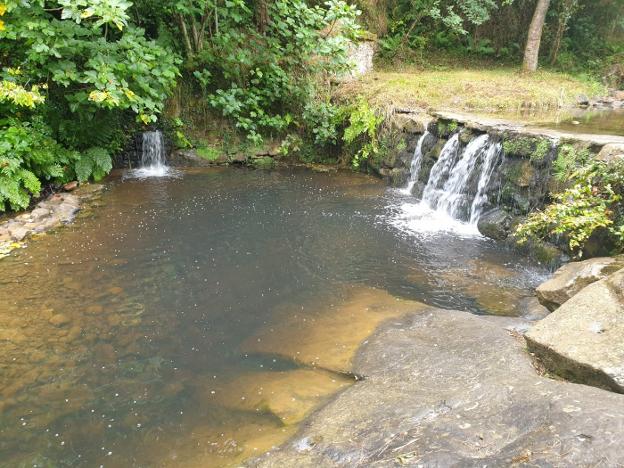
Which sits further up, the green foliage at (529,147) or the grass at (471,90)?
the grass at (471,90)

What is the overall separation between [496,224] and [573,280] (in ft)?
9.31

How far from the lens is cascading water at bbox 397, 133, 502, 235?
8.07 m

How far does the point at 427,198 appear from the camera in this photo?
9.18 metres

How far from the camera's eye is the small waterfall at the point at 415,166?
994 centimetres

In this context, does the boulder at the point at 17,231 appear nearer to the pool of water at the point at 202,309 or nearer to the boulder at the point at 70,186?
the pool of water at the point at 202,309

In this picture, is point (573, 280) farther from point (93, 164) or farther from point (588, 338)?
point (93, 164)

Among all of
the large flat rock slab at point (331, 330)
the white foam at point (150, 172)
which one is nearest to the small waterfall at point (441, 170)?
the large flat rock slab at point (331, 330)

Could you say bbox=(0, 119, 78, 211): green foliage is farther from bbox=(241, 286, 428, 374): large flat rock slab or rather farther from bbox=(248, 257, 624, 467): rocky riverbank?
bbox=(248, 257, 624, 467): rocky riverbank

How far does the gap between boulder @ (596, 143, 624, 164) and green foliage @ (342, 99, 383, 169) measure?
5127 millimetres

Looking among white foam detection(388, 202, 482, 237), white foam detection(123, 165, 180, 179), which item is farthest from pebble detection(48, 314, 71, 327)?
white foam detection(123, 165, 180, 179)

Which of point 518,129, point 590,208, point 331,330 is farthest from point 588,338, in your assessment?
point 518,129

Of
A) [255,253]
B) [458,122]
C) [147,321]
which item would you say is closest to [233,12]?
[458,122]

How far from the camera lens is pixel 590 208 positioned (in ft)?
17.9

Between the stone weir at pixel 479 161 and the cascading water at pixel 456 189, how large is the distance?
0.02 meters
